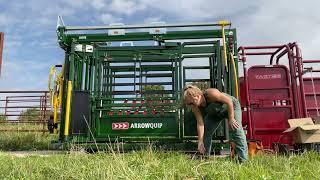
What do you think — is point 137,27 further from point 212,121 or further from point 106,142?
point 212,121

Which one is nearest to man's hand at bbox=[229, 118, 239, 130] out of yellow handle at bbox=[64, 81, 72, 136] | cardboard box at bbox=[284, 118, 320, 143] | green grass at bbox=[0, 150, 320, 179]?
green grass at bbox=[0, 150, 320, 179]

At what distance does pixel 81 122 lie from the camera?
25.9 ft

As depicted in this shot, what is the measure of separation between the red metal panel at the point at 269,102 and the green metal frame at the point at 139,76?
1144mm

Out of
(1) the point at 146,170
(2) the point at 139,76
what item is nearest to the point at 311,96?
(2) the point at 139,76

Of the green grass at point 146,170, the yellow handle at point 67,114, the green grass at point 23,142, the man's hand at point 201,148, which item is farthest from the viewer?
the green grass at point 23,142

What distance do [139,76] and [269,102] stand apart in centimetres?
299

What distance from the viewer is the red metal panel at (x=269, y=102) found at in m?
8.70

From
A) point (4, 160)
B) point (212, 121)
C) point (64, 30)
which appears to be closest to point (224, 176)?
point (212, 121)

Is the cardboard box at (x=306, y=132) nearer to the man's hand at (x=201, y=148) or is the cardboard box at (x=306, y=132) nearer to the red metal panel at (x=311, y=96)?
the red metal panel at (x=311, y=96)

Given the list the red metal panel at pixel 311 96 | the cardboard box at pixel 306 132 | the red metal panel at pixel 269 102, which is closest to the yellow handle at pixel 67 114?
the red metal panel at pixel 269 102

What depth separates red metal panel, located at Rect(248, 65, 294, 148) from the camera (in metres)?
8.70

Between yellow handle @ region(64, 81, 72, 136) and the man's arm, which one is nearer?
the man's arm

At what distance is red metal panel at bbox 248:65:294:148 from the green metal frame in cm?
114

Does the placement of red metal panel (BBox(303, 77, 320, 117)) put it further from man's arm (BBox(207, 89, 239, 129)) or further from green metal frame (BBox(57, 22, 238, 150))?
man's arm (BBox(207, 89, 239, 129))
